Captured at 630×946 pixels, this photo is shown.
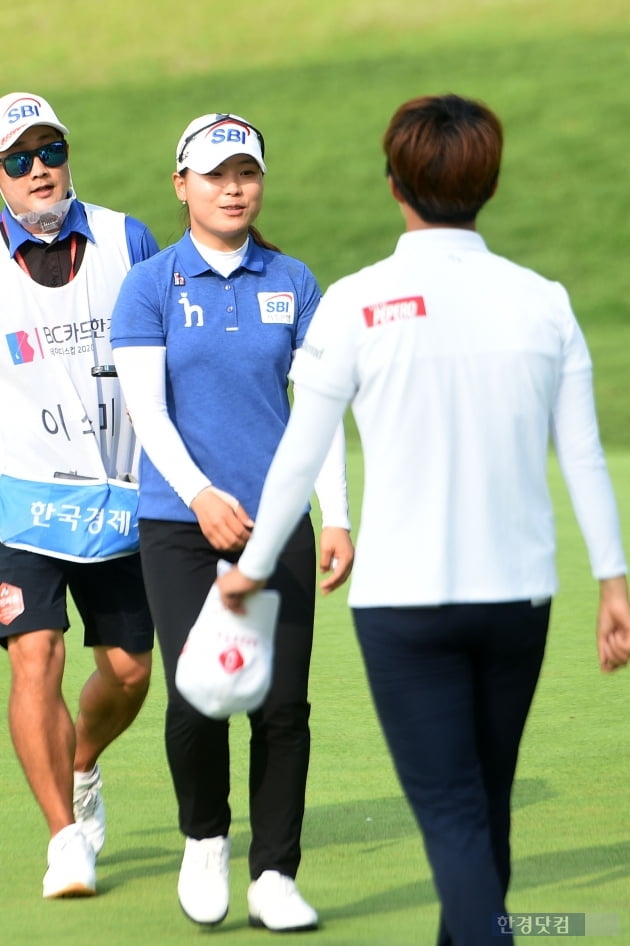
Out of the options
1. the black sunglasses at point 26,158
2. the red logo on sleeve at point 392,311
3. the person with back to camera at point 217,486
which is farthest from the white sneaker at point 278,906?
the black sunglasses at point 26,158

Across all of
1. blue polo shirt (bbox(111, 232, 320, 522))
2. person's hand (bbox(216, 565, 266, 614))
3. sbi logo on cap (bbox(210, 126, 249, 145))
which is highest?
sbi logo on cap (bbox(210, 126, 249, 145))

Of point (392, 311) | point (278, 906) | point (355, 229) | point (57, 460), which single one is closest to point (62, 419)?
point (57, 460)

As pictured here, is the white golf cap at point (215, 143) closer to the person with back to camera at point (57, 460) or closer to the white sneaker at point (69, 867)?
the person with back to camera at point (57, 460)

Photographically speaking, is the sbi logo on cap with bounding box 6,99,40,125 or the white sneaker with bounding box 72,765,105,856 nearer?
the sbi logo on cap with bounding box 6,99,40,125

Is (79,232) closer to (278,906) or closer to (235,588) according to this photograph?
(235,588)

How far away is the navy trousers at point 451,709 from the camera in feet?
9.97

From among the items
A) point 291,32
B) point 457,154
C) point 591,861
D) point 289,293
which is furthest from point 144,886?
point 291,32

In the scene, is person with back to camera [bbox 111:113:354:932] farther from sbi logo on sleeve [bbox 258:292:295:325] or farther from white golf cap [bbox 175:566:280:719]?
white golf cap [bbox 175:566:280:719]

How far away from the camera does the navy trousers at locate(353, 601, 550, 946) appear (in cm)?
304

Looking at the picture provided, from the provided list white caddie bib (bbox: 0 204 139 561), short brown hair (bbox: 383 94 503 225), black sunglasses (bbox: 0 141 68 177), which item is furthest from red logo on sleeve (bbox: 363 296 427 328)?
black sunglasses (bbox: 0 141 68 177)

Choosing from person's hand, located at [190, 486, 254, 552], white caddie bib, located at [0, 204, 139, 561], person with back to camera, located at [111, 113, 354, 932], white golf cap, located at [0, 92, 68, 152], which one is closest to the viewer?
person's hand, located at [190, 486, 254, 552]

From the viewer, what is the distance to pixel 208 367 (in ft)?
13.4

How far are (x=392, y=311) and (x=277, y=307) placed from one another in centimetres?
119

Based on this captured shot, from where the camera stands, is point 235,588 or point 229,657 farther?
point 229,657
